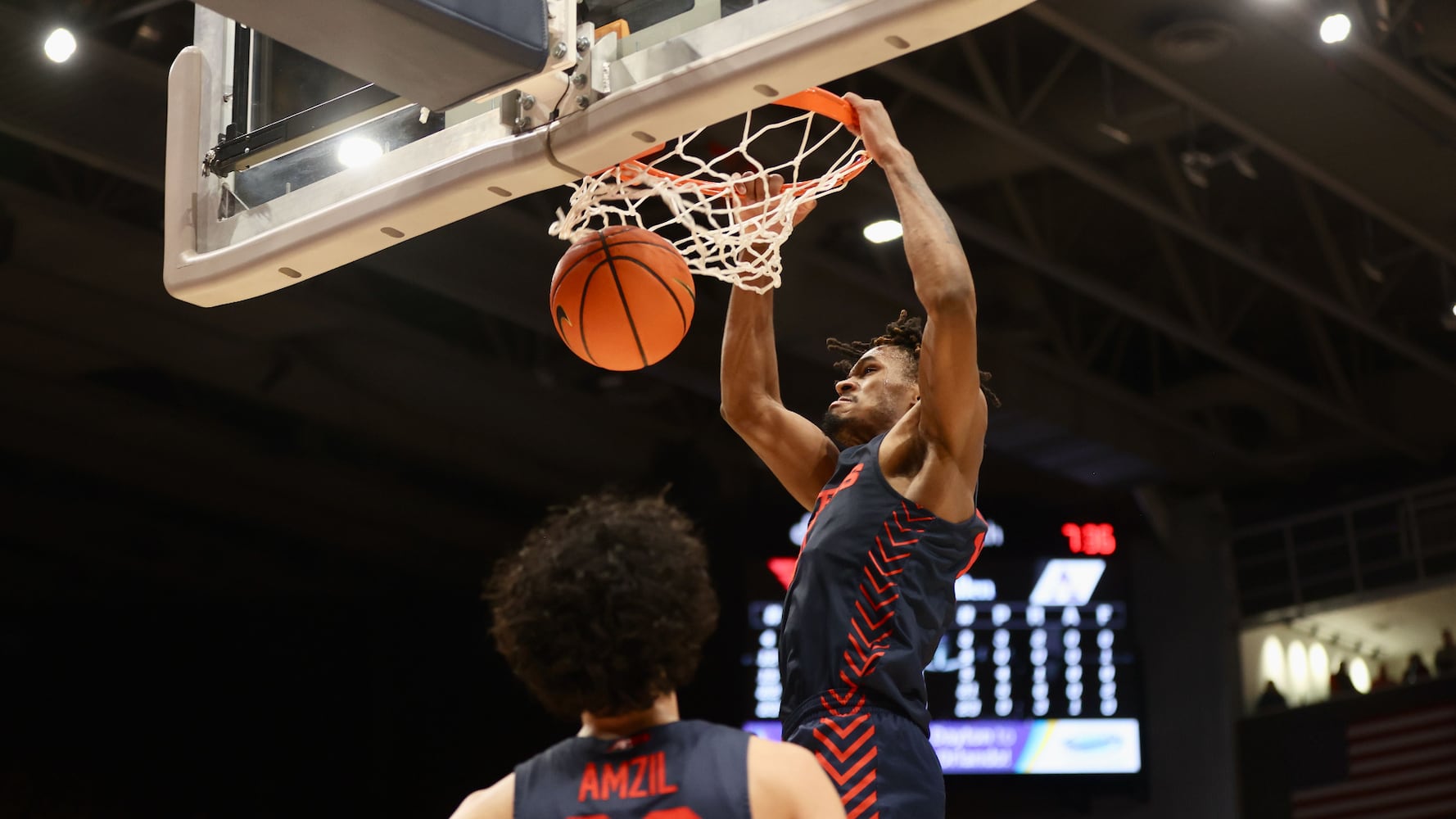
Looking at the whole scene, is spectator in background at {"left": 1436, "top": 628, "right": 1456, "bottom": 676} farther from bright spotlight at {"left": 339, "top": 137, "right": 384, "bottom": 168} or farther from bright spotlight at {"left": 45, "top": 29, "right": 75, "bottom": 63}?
bright spotlight at {"left": 339, "top": 137, "right": 384, "bottom": 168}

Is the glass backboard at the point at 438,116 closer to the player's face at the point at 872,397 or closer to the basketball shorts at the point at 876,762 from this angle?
the player's face at the point at 872,397

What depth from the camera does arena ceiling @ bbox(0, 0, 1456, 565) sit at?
7.56 meters

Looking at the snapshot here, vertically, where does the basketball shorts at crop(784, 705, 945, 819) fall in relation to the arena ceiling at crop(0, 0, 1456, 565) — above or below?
below

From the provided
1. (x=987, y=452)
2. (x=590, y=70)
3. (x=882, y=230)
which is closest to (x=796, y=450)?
(x=590, y=70)

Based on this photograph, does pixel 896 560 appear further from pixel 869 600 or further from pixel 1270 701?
pixel 1270 701

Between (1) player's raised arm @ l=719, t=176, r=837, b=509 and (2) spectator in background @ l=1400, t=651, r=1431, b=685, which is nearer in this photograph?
(1) player's raised arm @ l=719, t=176, r=837, b=509

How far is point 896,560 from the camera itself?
3037 millimetres

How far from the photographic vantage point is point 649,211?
8547mm

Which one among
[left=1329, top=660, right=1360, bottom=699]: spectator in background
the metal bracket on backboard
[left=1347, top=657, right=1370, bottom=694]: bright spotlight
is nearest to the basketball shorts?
the metal bracket on backboard

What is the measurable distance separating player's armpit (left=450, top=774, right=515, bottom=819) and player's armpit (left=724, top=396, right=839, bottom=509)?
1604 mm

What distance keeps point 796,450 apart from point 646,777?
1646mm

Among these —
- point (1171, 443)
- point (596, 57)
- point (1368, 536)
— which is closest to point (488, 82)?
point (596, 57)

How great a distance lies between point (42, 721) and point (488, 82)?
1060 cm

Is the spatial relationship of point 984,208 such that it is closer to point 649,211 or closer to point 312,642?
point 649,211
